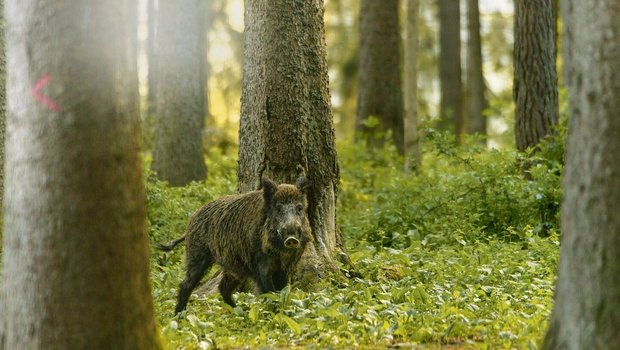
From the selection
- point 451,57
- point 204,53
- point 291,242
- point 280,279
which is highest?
point 204,53

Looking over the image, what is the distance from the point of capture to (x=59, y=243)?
5.66m

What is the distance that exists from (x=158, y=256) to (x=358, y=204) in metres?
5.55

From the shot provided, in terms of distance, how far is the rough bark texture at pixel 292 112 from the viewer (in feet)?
32.2

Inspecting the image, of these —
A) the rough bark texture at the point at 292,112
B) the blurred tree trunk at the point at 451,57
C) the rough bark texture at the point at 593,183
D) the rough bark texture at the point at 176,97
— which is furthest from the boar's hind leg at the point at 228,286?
the blurred tree trunk at the point at 451,57

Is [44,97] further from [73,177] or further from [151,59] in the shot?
[151,59]

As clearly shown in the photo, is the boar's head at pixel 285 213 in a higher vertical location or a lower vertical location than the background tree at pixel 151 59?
lower

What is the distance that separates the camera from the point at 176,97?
17.8 metres

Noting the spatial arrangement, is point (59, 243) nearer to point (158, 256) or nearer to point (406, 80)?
point (158, 256)

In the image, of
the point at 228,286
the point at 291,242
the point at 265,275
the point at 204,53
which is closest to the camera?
the point at 291,242

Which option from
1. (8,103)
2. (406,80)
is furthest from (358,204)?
(8,103)

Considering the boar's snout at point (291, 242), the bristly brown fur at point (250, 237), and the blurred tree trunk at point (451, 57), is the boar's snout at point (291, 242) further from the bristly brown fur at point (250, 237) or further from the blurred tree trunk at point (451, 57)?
the blurred tree trunk at point (451, 57)

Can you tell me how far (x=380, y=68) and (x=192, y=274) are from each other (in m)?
12.7

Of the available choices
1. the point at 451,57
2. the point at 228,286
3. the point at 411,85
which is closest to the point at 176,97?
the point at 411,85

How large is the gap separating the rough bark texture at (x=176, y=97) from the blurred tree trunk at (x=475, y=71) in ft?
40.1
